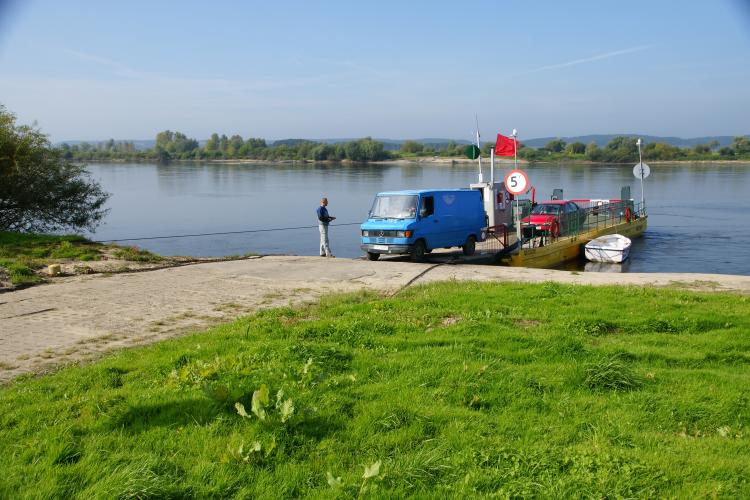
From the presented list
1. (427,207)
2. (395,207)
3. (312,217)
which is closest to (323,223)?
(395,207)

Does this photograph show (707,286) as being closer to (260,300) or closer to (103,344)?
(260,300)

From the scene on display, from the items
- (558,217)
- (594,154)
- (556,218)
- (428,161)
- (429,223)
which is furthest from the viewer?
(594,154)

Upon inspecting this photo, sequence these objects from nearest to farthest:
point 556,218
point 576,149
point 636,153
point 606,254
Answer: point 606,254 → point 556,218 → point 636,153 → point 576,149

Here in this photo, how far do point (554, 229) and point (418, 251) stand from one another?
7245 millimetres

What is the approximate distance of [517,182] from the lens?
18.1 meters

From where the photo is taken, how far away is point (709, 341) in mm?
7453

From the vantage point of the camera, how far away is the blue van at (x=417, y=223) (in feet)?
59.9

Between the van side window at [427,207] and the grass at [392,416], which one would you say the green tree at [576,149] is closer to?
the van side window at [427,207]

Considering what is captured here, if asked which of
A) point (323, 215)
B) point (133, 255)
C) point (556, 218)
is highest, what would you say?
point (323, 215)

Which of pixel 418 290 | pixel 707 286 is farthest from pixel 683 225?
pixel 418 290

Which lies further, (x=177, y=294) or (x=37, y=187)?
(x=37, y=187)

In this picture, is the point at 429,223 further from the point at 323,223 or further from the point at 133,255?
the point at 133,255

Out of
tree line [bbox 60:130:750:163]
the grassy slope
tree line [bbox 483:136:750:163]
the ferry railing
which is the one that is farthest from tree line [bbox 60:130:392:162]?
the grassy slope

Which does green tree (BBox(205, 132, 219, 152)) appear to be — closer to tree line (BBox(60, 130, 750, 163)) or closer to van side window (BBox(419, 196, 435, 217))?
tree line (BBox(60, 130, 750, 163))
